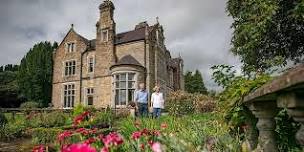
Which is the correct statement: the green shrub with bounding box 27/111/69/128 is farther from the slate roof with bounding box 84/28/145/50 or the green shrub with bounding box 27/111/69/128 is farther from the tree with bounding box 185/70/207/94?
the tree with bounding box 185/70/207/94

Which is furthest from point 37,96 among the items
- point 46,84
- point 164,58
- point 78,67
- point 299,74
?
point 299,74

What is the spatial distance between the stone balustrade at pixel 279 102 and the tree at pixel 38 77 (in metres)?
36.1

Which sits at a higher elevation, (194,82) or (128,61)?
(194,82)

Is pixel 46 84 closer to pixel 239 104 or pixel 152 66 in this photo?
pixel 152 66

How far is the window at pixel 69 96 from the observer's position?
1282 inches

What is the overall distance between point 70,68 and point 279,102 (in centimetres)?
3202

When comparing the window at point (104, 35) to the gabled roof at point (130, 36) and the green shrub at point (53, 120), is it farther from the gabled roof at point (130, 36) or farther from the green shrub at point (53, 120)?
the green shrub at point (53, 120)

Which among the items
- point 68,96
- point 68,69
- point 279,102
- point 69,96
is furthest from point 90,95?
point 279,102

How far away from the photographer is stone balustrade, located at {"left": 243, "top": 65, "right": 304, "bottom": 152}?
2037 mm

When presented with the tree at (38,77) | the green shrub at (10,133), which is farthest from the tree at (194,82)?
the green shrub at (10,133)

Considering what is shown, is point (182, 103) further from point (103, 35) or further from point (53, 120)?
point (103, 35)

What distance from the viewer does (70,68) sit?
33.2 m

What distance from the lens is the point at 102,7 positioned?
30.8 metres

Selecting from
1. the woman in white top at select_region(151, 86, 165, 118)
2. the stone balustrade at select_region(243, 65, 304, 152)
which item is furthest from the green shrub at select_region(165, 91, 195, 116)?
the stone balustrade at select_region(243, 65, 304, 152)
